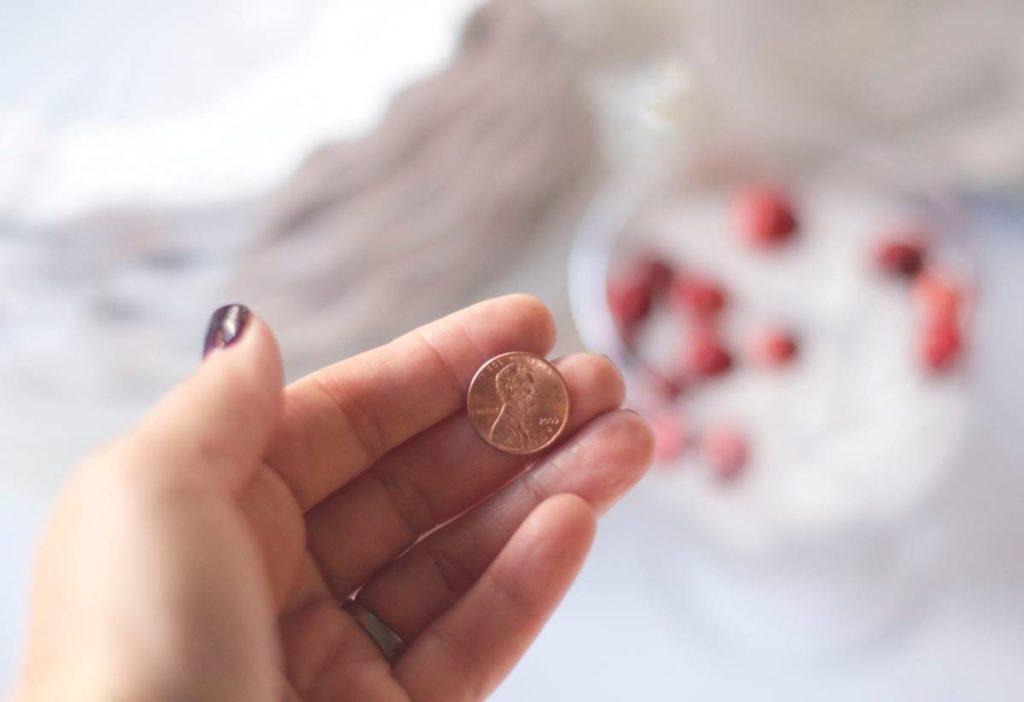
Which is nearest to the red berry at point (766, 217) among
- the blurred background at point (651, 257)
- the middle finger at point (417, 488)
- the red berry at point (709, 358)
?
the blurred background at point (651, 257)

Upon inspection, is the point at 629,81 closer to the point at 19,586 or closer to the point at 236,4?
the point at 236,4

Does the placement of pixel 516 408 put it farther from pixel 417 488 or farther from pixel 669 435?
pixel 669 435

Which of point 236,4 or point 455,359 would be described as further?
point 236,4

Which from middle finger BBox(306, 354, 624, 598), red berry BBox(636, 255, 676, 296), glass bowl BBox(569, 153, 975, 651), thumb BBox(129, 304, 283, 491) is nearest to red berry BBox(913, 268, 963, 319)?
glass bowl BBox(569, 153, 975, 651)

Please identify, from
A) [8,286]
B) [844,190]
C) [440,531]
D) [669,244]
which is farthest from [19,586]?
[844,190]

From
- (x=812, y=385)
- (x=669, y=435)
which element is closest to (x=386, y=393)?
(x=669, y=435)

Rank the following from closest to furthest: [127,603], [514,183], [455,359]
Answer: [127,603] < [455,359] < [514,183]

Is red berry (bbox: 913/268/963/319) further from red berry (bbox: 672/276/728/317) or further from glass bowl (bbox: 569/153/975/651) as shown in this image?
red berry (bbox: 672/276/728/317)
